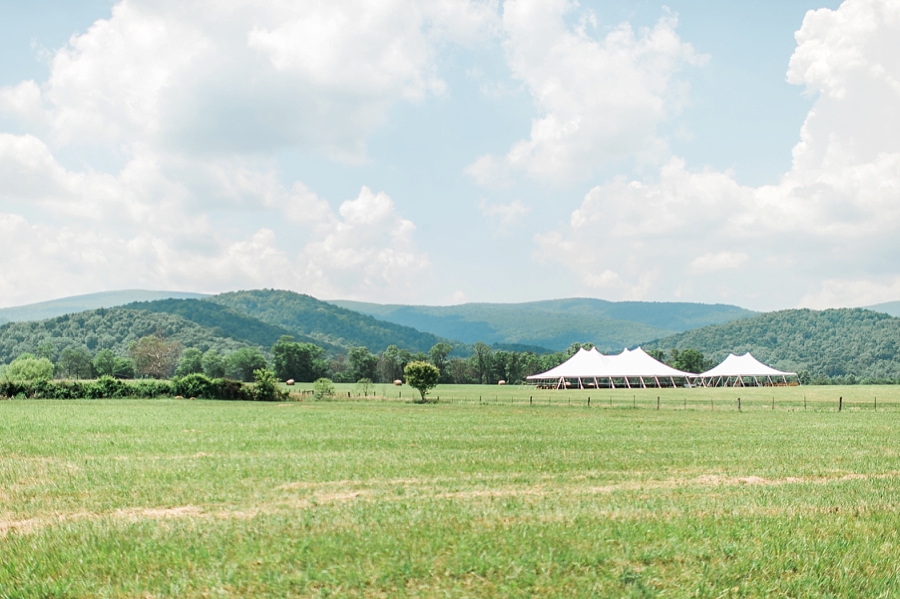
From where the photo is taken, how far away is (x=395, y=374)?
126938mm

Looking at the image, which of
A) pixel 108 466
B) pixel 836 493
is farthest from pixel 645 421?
pixel 108 466

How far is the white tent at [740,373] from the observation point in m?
90.3

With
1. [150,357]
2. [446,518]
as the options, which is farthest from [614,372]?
[150,357]

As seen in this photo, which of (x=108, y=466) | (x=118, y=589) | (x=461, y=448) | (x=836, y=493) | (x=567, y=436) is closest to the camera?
(x=118, y=589)

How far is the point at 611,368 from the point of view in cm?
8600

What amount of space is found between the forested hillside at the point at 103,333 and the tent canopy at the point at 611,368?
337 ft

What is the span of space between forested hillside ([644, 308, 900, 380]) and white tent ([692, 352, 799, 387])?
59301 millimetres

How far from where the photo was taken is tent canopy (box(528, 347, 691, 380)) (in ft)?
274

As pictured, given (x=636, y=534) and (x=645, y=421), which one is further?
(x=645, y=421)

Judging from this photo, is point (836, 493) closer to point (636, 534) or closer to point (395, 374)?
point (636, 534)

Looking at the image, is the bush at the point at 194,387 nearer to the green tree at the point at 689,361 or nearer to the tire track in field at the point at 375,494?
the tire track in field at the point at 375,494

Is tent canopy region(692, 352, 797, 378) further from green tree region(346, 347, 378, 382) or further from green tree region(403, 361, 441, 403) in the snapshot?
green tree region(346, 347, 378, 382)

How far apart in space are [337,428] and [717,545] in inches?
814

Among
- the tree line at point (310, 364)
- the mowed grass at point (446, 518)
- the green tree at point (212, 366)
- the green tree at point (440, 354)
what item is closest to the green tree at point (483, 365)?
the tree line at point (310, 364)
